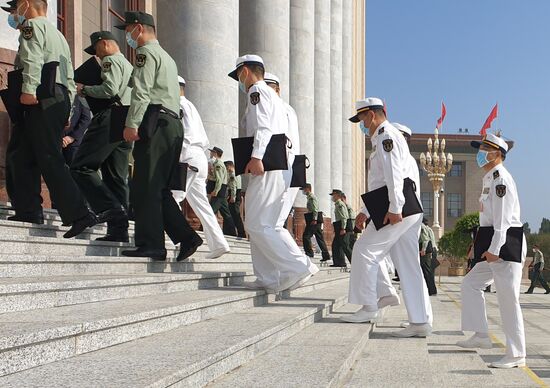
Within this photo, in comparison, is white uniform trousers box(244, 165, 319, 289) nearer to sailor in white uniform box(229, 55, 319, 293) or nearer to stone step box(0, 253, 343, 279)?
sailor in white uniform box(229, 55, 319, 293)

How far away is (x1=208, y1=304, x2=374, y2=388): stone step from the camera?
351cm

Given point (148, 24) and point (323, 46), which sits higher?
point (323, 46)

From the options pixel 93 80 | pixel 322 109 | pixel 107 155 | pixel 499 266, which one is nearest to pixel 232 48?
pixel 93 80

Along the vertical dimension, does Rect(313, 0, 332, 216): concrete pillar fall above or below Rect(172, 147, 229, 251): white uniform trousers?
above

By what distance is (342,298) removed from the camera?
341 inches

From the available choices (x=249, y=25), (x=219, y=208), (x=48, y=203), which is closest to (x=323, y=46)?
(x=249, y=25)

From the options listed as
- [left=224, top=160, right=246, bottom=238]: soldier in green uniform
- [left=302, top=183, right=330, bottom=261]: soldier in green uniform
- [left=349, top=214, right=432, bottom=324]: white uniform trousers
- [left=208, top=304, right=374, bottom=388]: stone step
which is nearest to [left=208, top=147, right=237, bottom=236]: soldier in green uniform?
[left=224, top=160, right=246, bottom=238]: soldier in green uniform

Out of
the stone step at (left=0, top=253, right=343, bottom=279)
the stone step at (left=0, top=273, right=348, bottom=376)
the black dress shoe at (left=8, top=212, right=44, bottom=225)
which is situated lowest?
→ the stone step at (left=0, top=273, right=348, bottom=376)

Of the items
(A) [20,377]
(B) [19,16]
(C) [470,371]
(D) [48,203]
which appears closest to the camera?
(A) [20,377]

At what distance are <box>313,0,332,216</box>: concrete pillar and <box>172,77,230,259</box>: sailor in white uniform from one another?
17.6m

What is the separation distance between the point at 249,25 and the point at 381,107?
13725mm

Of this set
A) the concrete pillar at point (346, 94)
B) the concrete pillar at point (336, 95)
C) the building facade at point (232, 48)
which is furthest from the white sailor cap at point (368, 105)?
the concrete pillar at point (346, 94)

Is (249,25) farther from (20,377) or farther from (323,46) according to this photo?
(20,377)

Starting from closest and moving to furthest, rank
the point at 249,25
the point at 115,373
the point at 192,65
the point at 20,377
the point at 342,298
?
the point at 20,377 < the point at 115,373 < the point at 342,298 < the point at 192,65 < the point at 249,25
